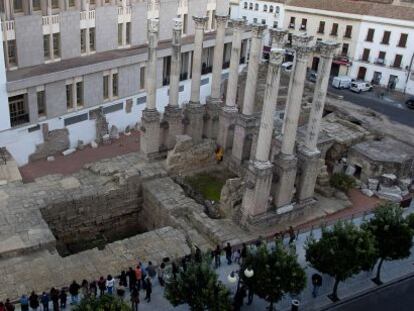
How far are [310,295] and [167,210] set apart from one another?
8866 mm

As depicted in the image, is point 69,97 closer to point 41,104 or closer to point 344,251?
point 41,104

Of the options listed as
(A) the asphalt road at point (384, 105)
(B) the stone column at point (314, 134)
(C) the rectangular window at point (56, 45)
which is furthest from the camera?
(A) the asphalt road at point (384, 105)

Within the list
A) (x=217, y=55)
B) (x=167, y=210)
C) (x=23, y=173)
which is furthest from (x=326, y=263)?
(x=23, y=173)

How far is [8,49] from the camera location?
31.9 meters

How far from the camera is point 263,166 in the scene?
25203 millimetres

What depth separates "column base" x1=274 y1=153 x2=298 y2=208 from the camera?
26062 mm

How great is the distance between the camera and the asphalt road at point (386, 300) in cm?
2212

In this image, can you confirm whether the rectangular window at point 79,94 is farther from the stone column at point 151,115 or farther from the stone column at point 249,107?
the stone column at point 249,107

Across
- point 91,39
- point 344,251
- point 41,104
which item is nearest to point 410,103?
point 91,39

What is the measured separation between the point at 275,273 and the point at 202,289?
2.94 m

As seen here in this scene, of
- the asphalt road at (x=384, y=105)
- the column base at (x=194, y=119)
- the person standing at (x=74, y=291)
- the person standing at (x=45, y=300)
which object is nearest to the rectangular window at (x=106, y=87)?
the column base at (x=194, y=119)

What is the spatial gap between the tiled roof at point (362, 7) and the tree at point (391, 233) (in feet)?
114

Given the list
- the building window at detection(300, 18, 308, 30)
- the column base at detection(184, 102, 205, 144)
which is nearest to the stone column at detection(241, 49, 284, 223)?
the column base at detection(184, 102, 205, 144)

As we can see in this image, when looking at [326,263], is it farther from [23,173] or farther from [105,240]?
[23,173]
